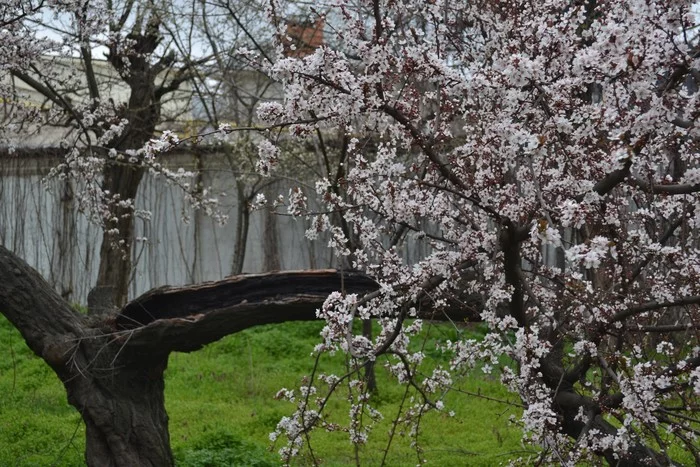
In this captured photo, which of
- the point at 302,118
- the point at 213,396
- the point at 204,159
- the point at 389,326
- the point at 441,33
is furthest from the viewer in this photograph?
the point at 204,159

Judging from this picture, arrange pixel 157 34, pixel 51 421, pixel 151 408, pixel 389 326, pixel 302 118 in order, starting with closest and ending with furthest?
pixel 302 118, pixel 389 326, pixel 151 408, pixel 51 421, pixel 157 34

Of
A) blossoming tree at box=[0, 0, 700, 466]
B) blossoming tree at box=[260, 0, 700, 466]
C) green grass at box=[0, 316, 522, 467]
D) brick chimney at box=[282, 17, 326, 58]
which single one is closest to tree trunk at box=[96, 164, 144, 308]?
green grass at box=[0, 316, 522, 467]

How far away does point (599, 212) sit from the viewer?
3.29m

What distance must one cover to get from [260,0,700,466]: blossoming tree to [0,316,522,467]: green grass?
1.35 meters

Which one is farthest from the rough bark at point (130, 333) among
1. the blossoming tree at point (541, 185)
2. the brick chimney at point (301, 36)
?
the brick chimney at point (301, 36)

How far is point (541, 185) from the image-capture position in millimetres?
3811

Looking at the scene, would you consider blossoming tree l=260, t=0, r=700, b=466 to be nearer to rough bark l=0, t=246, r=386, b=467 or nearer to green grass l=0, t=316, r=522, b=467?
rough bark l=0, t=246, r=386, b=467

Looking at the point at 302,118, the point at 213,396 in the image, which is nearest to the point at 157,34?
the point at 213,396

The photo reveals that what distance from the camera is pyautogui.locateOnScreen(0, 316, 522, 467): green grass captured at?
21.0ft

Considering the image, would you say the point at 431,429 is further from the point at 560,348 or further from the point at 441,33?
the point at 441,33

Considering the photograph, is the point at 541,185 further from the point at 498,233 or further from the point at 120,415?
the point at 120,415

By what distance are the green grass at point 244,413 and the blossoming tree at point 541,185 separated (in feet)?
4.43

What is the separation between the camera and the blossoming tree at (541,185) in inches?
108

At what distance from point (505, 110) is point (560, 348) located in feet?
5.48
